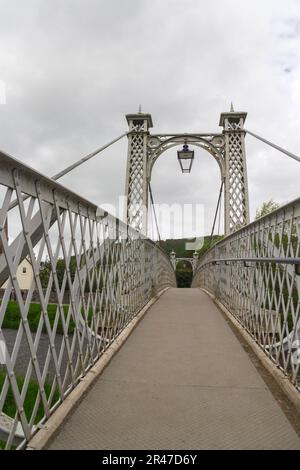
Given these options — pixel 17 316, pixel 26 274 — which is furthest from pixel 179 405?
pixel 17 316

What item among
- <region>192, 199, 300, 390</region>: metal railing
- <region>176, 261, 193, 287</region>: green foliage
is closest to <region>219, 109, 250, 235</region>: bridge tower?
<region>192, 199, 300, 390</region>: metal railing

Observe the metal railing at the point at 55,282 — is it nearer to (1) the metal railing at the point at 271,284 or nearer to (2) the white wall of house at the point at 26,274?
(2) the white wall of house at the point at 26,274

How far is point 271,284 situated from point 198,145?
25.1ft

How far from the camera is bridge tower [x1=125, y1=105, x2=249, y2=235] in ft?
31.0

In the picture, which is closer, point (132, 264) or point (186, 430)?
point (186, 430)

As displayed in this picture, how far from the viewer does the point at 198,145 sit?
10.1 m

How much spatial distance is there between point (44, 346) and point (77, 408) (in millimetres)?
9777

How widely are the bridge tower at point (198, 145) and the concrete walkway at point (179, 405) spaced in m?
6.43

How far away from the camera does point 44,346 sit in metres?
11.0

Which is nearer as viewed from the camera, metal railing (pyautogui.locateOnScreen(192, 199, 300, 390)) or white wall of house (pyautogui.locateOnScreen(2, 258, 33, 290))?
white wall of house (pyautogui.locateOnScreen(2, 258, 33, 290))

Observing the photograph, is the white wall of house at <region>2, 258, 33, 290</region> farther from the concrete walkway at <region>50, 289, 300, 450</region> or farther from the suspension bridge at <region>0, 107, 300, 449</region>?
the concrete walkway at <region>50, 289, 300, 450</region>

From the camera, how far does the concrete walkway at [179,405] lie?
5.42ft
